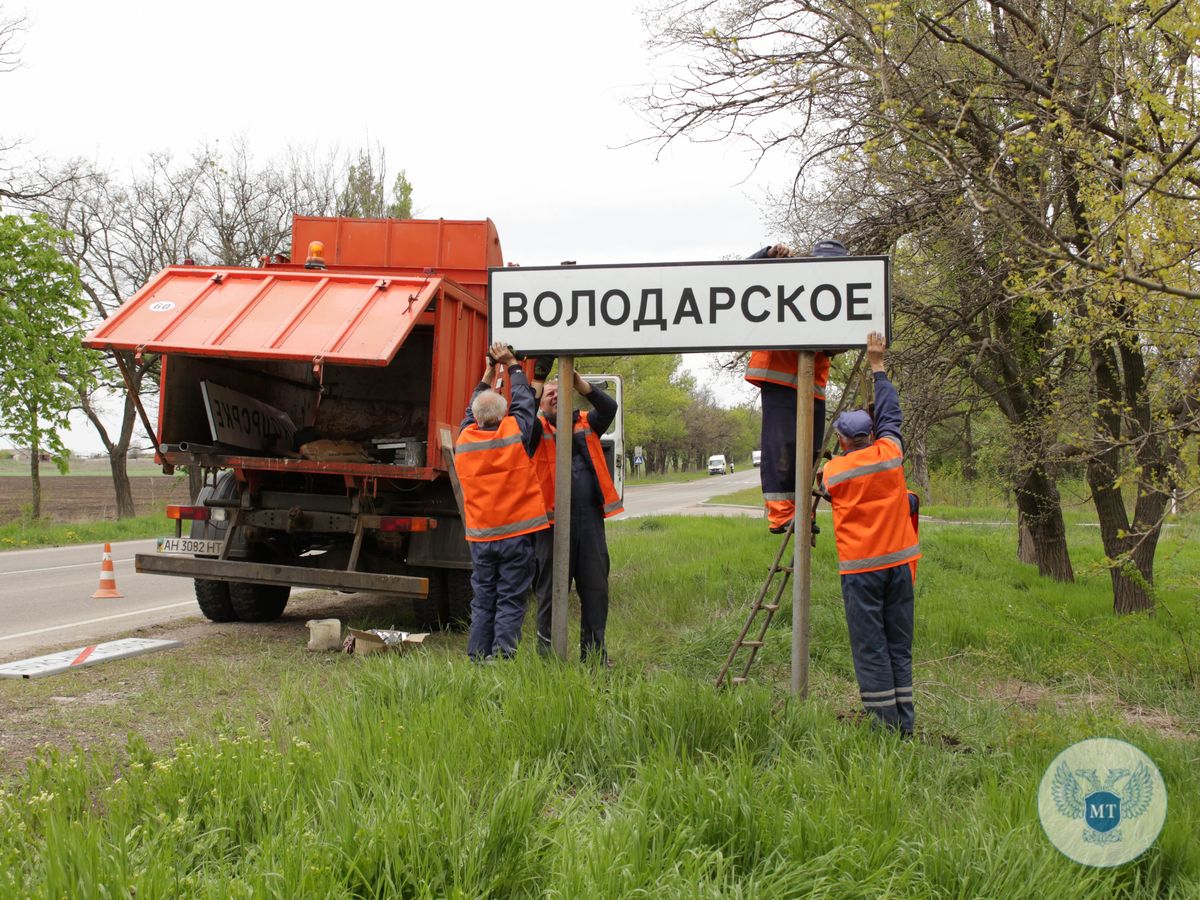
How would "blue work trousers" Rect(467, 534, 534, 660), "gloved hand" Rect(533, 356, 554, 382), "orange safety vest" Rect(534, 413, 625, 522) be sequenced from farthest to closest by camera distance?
"gloved hand" Rect(533, 356, 554, 382) < "orange safety vest" Rect(534, 413, 625, 522) < "blue work trousers" Rect(467, 534, 534, 660)

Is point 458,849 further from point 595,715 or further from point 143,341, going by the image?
point 143,341

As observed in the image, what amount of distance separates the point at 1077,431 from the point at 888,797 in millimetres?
5861

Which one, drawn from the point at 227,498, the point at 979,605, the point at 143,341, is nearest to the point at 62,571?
the point at 227,498

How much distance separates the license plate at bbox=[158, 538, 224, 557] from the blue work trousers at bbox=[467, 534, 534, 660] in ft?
9.04

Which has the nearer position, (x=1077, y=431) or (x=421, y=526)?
(x=421, y=526)

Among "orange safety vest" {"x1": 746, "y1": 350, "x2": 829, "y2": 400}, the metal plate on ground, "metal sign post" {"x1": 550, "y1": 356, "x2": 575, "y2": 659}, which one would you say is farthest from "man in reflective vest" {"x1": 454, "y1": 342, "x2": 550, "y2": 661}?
the metal plate on ground

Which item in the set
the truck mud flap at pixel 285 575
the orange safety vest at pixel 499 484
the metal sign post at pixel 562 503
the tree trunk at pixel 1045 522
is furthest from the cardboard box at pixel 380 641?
the tree trunk at pixel 1045 522

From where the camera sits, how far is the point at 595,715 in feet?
12.4

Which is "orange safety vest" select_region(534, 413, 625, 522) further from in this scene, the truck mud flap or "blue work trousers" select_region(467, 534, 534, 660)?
the truck mud flap

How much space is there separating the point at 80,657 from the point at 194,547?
126cm

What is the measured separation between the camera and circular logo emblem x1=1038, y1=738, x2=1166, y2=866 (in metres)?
2.86

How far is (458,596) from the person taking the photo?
7.72 metres

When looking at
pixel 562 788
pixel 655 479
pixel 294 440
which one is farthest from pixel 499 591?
pixel 655 479

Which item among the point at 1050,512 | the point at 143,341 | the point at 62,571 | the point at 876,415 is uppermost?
the point at 143,341
